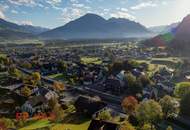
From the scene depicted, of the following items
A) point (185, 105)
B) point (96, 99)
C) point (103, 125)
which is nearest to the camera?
point (103, 125)

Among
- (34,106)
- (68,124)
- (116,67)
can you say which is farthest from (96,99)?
(116,67)

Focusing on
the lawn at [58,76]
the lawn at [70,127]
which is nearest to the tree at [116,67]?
the lawn at [58,76]

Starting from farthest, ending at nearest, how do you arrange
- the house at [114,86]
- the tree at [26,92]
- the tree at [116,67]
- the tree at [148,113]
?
the tree at [116,67] < the house at [114,86] < the tree at [26,92] < the tree at [148,113]

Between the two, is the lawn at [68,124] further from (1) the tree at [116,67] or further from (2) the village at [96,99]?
(1) the tree at [116,67]

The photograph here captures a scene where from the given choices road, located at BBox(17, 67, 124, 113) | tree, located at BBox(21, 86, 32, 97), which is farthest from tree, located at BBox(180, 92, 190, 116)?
tree, located at BBox(21, 86, 32, 97)

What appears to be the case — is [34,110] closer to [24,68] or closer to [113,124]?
[113,124]

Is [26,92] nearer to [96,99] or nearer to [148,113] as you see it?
[96,99]

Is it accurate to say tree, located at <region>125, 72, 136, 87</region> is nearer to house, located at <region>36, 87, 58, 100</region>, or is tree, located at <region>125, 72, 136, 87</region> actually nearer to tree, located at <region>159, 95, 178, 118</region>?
house, located at <region>36, 87, 58, 100</region>

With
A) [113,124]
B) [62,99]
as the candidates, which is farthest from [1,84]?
[113,124]
